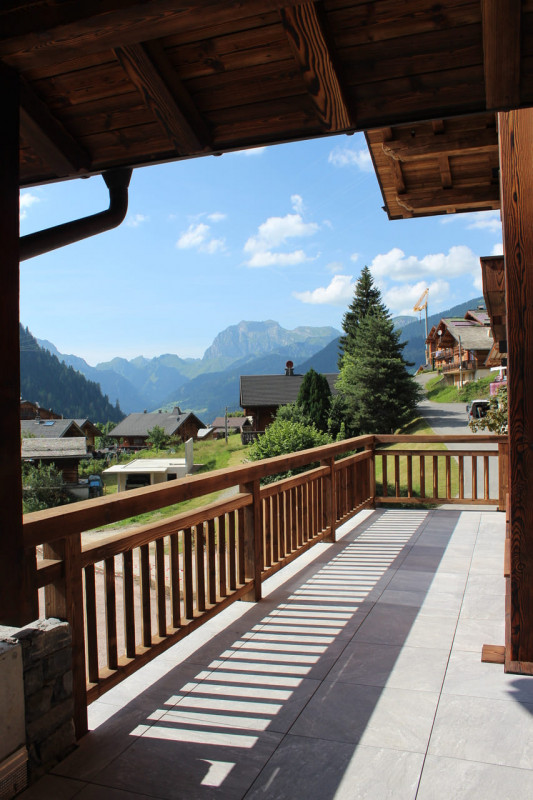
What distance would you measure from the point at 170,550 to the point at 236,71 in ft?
7.01

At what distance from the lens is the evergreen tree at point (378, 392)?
2853cm

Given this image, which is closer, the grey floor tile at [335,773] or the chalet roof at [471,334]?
the grey floor tile at [335,773]

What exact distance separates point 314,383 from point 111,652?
26.7 m

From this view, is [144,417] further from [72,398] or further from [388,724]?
[72,398]

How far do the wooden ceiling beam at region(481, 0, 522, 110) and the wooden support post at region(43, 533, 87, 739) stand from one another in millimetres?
2169

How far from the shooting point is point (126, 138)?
2.43 metres

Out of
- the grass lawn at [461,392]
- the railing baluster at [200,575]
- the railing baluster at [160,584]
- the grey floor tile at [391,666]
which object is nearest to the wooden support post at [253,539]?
the railing baluster at [200,575]

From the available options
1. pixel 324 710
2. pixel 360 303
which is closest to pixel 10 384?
pixel 324 710

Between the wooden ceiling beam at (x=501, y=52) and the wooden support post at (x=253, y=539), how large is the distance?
2.51 meters

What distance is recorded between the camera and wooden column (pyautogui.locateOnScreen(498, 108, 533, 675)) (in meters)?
2.63

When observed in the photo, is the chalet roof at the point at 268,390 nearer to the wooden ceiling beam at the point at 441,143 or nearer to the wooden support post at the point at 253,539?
the wooden support post at the point at 253,539

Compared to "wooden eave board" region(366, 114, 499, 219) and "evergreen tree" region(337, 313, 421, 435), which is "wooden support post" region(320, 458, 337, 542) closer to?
Answer: "wooden eave board" region(366, 114, 499, 219)

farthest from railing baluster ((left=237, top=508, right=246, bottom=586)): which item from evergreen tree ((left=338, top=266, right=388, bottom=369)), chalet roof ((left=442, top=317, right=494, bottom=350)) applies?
chalet roof ((left=442, top=317, right=494, bottom=350))

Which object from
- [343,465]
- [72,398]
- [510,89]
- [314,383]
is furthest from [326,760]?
[72,398]
